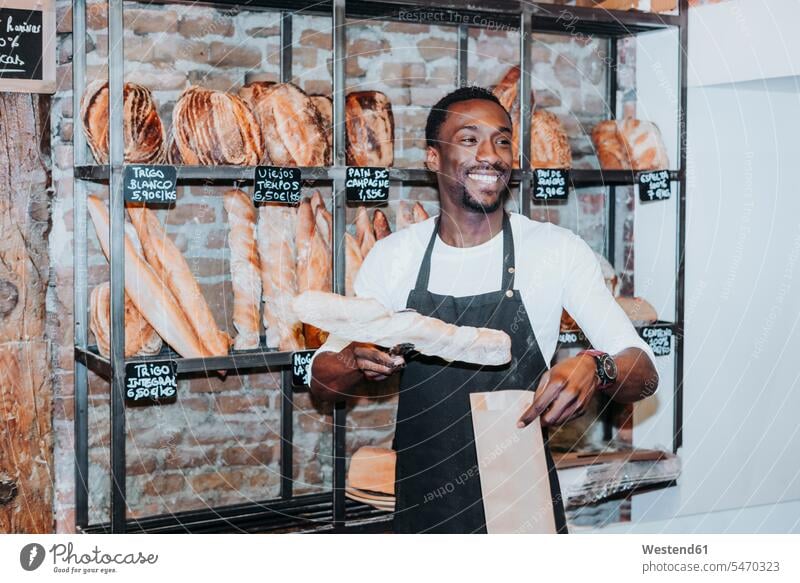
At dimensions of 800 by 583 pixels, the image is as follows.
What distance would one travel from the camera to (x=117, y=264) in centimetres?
211

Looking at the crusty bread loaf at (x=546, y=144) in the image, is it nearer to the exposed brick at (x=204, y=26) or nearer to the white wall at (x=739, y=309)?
the white wall at (x=739, y=309)

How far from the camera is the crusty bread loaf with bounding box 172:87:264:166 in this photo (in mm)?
2205

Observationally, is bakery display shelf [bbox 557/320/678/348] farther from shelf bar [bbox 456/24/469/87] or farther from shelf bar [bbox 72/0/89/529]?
shelf bar [bbox 72/0/89/529]

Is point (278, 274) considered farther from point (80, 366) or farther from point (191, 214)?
point (80, 366)

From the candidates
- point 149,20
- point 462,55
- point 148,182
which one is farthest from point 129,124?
point 462,55

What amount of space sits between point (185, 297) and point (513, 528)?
2.76 ft

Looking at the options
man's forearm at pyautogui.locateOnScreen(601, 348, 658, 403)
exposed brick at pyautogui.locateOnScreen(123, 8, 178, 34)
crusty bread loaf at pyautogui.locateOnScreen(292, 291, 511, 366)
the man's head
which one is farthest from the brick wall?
man's forearm at pyautogui.locateOnScreen(601, 348, 658, 403)

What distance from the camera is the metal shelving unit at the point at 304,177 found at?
2.11 meters

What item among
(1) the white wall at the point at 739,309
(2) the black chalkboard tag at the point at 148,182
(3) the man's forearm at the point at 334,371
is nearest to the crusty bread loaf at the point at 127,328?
(2) the black chalkboard tag at the point at 148,182

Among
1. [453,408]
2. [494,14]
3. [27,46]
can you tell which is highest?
[494,14]

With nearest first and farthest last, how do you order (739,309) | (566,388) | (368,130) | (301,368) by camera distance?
(566,388), (301,368), (368,130), (739,309)

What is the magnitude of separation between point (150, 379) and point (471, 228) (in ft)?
2.40
